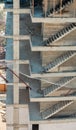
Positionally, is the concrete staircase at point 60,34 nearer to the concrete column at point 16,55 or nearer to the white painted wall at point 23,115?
the concrete column at point 16,55

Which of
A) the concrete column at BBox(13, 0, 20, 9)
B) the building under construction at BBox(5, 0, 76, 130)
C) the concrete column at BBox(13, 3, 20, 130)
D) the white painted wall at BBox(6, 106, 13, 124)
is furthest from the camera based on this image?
the white painted wall at BBox(6, 106, 13, 124)

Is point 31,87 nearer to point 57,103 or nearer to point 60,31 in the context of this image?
point 57,103

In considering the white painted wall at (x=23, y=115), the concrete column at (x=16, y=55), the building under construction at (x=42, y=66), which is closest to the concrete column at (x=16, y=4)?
the building under construction at (x=42, y=66)

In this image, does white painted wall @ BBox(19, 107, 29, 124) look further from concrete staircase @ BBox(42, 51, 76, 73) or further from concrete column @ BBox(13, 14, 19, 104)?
concrete staircase @ BBox(42, 51, 76, 73)

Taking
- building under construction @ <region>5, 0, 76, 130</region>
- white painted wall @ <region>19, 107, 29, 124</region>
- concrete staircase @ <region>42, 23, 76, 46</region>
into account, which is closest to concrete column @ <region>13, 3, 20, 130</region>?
building under construction @ <region>5, 0, 76, 130</region>

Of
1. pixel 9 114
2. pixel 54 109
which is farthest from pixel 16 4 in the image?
pixel 9 114

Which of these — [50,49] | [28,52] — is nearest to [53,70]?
[50,49]
